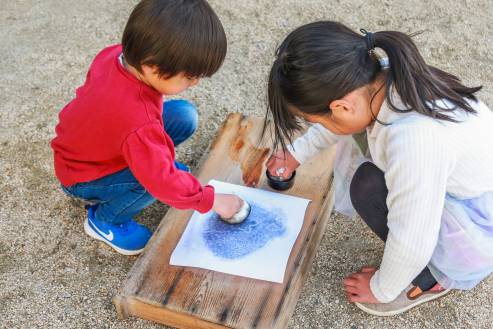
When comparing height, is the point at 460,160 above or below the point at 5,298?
above

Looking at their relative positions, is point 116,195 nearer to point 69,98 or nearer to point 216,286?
point 216,286

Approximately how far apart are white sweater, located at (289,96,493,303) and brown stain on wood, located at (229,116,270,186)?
53cm

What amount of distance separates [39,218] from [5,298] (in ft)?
1.09

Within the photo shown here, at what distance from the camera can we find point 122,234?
1.83m

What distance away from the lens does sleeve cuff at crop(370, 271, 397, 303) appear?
5.09ft

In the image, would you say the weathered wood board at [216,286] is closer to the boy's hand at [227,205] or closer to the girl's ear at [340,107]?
the boy's hand at [227,205]

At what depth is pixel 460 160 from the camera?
135cm

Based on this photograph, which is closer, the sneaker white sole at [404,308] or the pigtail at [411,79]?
the pigtail at [411,79]

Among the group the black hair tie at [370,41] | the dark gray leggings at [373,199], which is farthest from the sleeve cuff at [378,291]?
the black hair tie at [370,41]

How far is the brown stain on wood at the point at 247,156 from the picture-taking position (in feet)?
6.21

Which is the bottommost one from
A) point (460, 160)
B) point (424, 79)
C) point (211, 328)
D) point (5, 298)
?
point (5, 298)

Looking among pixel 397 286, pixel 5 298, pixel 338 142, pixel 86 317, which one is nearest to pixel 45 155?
pixel 5 298

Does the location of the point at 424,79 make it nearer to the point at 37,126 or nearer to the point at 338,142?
the point at 338,142

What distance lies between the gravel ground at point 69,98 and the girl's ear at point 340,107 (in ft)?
2.27
